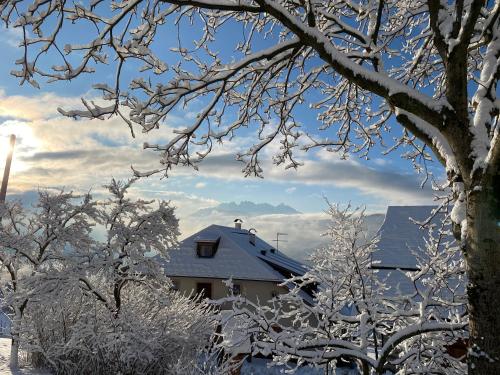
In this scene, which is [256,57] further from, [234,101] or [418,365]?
[418,365]

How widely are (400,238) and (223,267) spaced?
431 inches

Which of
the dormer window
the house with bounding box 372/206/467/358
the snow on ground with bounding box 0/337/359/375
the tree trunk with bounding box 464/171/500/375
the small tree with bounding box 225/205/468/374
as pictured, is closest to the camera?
the tree trunk with bounding box 464/171/500/375

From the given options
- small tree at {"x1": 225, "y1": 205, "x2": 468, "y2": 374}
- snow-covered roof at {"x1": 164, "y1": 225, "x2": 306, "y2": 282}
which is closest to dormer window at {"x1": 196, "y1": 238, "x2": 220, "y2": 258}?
snow-covered roof at {"x1": 164, "y1": 225, "x2": 306, "y2": 282}

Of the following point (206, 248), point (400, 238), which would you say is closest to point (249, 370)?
point (400, 238)

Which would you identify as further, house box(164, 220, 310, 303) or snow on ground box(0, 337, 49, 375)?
house box(164, 220, 310, 303)

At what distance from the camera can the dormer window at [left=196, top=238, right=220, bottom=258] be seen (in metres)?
29.2

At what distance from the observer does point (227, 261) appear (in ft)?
91.7

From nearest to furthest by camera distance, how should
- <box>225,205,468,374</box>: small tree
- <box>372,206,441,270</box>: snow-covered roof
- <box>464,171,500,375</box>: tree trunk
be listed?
<box>464,171,500,375</box>: tree trunk → <box>225,205,468,374</box>: small tree → <box>372,206,441,270</box>: snow-covered roof

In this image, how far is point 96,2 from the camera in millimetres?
5258

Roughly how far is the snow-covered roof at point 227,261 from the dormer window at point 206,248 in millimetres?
217

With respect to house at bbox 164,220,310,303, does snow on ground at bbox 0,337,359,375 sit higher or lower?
lower

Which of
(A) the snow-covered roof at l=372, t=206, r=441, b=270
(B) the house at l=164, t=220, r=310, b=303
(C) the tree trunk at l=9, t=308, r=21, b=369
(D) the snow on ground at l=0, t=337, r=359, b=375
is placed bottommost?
(D) the snow on ground at l=0, t=337, r=359, b=375

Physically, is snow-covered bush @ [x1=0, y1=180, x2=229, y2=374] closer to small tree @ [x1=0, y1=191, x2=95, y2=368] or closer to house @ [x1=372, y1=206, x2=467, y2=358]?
small tree @ [x1=0, y1=191, x2=95, y2=368]

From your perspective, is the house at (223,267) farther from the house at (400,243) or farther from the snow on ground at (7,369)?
the snow on ground at (7,369)
